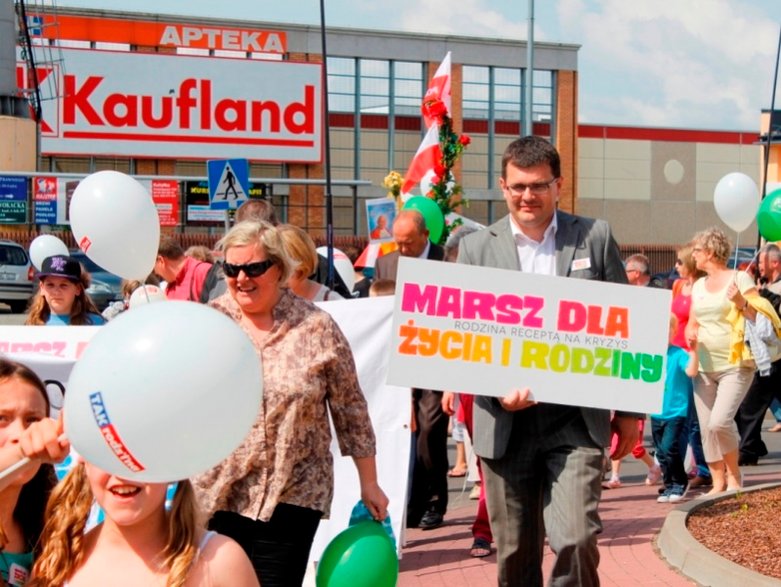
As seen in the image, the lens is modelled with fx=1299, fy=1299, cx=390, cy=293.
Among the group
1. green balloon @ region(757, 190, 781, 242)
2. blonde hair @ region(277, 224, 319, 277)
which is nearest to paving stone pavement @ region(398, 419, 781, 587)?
green balloon @ region(757, 190, 781, 242)

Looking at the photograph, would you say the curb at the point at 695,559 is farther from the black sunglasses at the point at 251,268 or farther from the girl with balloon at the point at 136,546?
the girl with balloon at the point at 136,546

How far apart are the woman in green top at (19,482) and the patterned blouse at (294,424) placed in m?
0.92

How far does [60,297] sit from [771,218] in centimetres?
718

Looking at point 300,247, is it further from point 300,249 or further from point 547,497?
point 547,497

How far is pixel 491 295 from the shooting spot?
16.8 ft

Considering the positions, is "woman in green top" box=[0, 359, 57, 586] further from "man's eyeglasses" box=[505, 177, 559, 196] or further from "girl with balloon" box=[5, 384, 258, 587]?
"man's eyeglasses" box=[505, 177, 559, 196]

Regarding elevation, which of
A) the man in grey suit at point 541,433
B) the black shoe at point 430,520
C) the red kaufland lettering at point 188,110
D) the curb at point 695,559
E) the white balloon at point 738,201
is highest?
the red kaufland lettering at point 188,110

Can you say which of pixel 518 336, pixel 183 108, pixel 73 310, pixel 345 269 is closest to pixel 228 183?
pixel 345 269

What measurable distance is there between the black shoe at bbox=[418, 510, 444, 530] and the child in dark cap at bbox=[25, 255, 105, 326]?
9.49 ft

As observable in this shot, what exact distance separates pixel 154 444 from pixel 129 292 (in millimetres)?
7284

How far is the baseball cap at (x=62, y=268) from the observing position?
709 centimetres

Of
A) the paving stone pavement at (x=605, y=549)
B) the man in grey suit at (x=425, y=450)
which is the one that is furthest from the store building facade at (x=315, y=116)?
the man in grey suit at (x=425, y=450)

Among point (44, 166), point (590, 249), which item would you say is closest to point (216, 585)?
point (590, 249)

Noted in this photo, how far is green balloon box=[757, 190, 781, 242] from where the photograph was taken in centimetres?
1188
